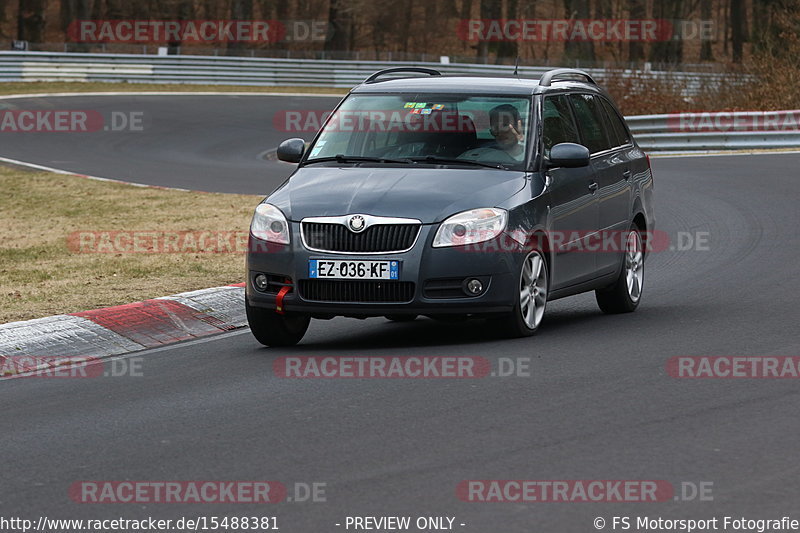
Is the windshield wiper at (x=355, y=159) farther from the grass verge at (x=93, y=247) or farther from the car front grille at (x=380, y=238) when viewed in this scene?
the grass verge at (x=93, y=247)

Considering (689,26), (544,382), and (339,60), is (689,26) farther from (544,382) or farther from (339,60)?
(544,382)

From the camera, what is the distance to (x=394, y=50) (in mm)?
96688

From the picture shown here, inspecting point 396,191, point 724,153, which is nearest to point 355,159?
point 396,191

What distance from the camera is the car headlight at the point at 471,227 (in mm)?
9297

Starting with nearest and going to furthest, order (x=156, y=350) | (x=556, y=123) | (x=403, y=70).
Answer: (x=156, y=350)
(x=556, y=123)
(x=403, y=70)

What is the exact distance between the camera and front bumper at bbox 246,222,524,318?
9258mm

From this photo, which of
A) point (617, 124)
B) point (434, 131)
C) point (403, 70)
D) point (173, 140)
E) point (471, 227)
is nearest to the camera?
point (471, 227)

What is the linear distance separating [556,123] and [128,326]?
3.49 m

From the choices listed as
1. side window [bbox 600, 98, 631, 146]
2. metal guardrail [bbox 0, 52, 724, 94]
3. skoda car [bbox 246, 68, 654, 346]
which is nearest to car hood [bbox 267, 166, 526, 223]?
skoda car [bbox 246, 68, 654, 346]

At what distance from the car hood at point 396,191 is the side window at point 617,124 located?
221 cm

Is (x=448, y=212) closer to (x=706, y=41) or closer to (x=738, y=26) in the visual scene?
(x=738, y=26)

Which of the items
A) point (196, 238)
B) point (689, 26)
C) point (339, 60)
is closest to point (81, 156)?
point (196, 238)

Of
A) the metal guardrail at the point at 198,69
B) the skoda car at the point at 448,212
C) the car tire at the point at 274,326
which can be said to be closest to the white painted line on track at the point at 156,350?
the car tire at the point at 274,326

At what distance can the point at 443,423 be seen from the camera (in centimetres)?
720
